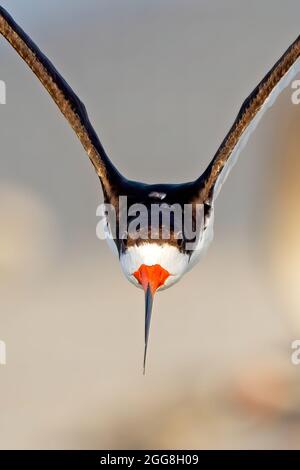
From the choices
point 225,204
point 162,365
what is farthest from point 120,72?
point 162,365

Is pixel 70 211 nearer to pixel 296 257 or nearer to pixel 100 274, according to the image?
pixel 100 274

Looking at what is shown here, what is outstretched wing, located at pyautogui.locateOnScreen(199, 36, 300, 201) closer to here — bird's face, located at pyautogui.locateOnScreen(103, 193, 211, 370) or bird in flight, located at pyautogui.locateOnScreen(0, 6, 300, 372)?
bird in flight, located at pyautogui.locateOnScreen(0, 6, 300, 372)

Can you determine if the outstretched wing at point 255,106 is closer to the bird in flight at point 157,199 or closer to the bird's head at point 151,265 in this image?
the bird in flight at point 157,199

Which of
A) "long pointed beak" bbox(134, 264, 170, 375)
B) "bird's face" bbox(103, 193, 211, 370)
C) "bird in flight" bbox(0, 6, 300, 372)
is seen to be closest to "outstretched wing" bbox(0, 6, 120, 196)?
"bird in flight" bbox(0, 6, 300, 372)

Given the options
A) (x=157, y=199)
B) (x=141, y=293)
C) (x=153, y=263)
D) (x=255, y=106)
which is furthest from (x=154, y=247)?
(x=141, y=293)

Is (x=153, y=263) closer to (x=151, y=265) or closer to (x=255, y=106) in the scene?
(x=151, y=265)
